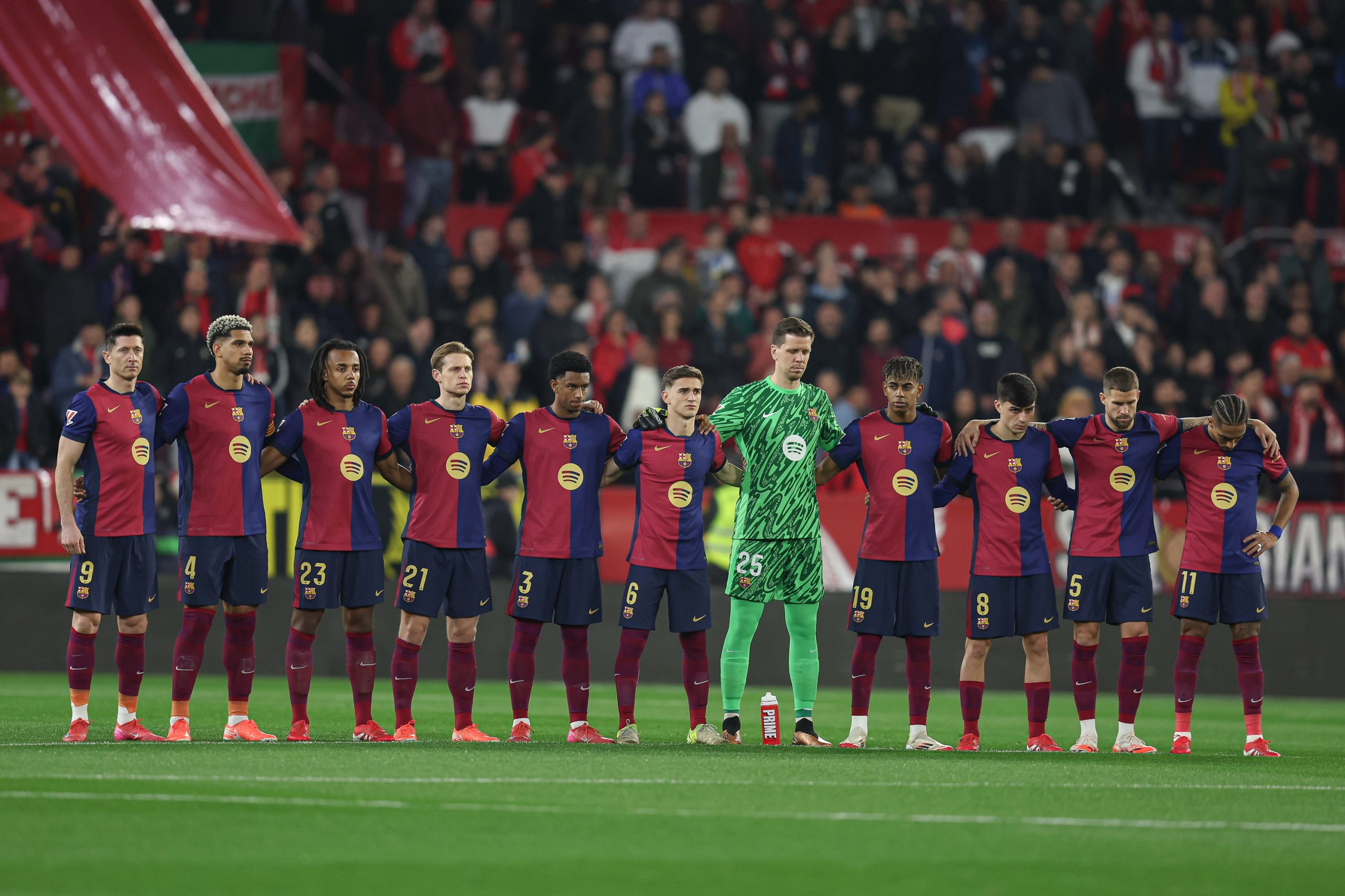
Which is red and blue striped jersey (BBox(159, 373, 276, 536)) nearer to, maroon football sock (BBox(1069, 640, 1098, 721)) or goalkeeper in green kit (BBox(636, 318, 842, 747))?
goalkeeper in green kit (BBox(636, 318, 842, 747))

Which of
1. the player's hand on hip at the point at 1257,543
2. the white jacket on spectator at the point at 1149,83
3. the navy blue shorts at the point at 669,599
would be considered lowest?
the navy blue shorts at the point at 669,599

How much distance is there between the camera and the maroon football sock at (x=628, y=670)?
9.74 metres

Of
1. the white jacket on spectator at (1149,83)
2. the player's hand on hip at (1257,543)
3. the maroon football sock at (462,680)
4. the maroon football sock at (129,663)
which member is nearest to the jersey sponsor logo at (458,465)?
the maroon football sock at (462,680)

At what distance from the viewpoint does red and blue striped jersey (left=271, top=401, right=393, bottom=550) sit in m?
9.69

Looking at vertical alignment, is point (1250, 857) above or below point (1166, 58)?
below

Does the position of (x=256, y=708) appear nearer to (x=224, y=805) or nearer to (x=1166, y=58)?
(x=224, y=805)

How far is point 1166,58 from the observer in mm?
22156

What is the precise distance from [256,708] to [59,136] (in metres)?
7.66

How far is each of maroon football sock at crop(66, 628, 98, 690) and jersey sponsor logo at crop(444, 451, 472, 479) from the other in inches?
88.0

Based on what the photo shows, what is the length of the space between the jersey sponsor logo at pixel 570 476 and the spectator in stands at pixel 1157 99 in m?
14.6

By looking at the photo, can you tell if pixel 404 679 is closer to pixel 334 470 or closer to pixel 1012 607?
pixel 334 470

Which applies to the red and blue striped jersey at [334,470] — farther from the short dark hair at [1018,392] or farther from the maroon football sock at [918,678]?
the short dark hair at [1018,392]

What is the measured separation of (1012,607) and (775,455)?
1.71 meters

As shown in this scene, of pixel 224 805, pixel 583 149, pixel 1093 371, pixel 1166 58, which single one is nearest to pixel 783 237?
pixel 583 149
